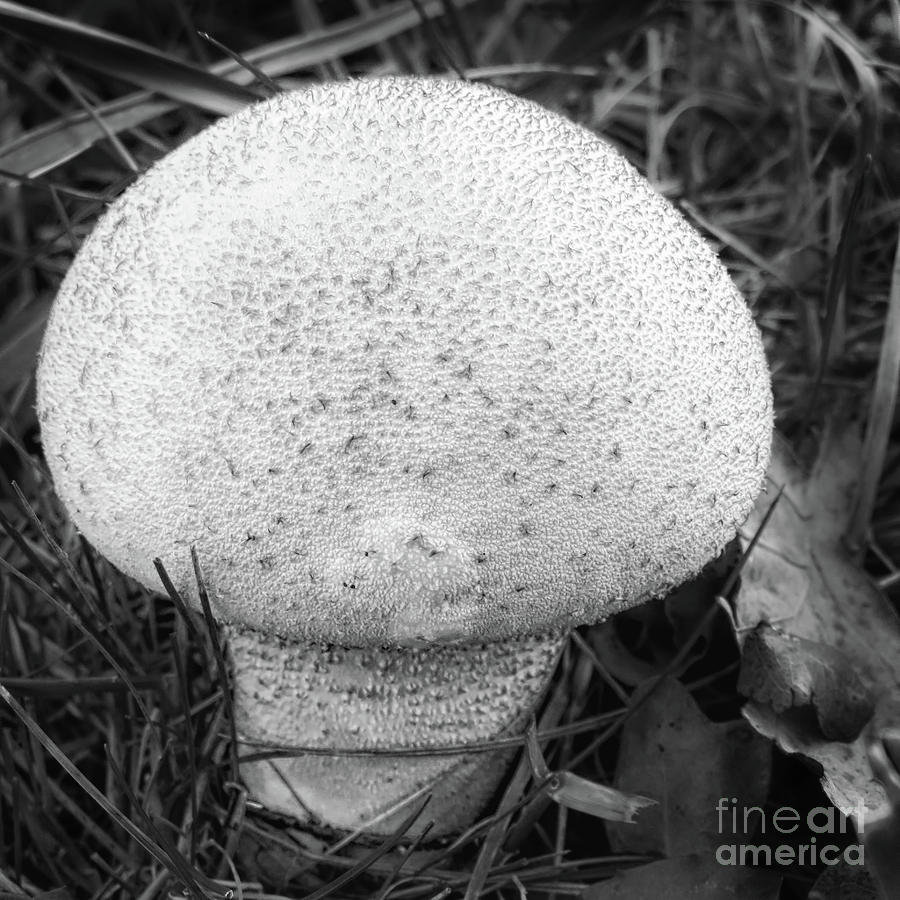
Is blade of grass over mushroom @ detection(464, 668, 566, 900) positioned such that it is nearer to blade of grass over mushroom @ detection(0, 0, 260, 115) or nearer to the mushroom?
the mushroom

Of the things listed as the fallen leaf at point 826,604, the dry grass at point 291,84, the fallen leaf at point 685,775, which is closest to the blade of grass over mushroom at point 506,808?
the dry grass at point 291,84


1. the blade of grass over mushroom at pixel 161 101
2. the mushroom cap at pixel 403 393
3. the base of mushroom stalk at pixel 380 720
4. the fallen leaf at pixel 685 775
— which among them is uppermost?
the blade of grass over mushroom at pixel 161 101

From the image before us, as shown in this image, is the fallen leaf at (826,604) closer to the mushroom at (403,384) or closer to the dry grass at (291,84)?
the dry grass at (291,84)

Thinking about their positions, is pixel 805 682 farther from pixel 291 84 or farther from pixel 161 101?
pixel 291 84

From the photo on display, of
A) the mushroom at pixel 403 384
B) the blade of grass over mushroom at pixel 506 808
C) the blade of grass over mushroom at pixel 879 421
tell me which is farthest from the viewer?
the blade of grass over mushroom at pixel 879 421

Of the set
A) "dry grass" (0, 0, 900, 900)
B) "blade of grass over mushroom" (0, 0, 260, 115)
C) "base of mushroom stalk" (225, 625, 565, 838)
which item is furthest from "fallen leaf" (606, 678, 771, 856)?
"blade of grass over mushroom" (0, 0, 260, 115)

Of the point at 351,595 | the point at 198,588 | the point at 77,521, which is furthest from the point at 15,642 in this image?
the point at 351,595
